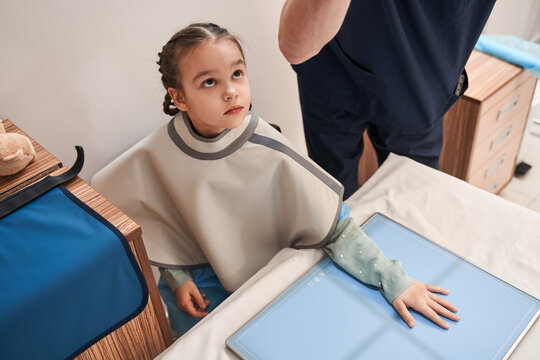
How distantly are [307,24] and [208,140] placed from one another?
0.30 m

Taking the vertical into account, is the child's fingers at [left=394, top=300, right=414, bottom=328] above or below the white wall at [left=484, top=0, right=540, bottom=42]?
below

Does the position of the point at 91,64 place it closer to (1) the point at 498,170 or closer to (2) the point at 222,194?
(2) the point at 222,194

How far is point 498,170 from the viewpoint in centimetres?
190

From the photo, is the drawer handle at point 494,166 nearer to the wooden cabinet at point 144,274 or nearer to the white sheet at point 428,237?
the white sheet at point 428,237

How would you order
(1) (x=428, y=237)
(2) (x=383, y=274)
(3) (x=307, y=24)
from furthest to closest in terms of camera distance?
(1) (x=428, y=237)
(2) (x=383, y=274)
(3) (x=307, y=24)

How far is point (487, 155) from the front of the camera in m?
1.75

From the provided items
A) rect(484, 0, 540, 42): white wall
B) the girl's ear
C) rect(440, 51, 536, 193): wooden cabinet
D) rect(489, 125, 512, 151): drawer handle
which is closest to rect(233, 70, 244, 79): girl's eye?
the girl's ear

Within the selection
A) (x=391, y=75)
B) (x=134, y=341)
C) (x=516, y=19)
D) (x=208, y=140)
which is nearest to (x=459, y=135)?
(x=391, y=75)

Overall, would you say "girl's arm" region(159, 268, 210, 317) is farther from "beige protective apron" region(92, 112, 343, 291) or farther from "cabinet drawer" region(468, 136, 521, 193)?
"cabinet drawer" region(468, 136, 521, 193)

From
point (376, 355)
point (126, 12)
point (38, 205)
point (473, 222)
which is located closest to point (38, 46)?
point (126, 12)

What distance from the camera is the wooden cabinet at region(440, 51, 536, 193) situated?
5.17ft

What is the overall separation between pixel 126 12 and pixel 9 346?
704 millimetres

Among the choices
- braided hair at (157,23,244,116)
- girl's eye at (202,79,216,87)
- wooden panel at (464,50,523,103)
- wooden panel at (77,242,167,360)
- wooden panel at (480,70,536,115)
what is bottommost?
wooden panel at (77,242,167,360)

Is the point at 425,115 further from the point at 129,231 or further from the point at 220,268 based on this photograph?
the point at 129,231
